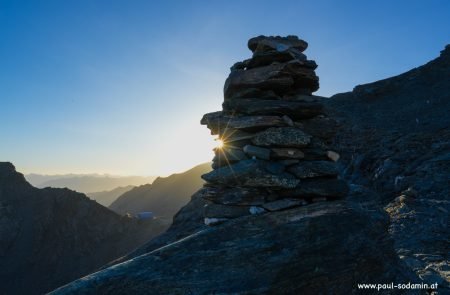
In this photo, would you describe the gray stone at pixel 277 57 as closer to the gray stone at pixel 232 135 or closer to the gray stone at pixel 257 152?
the gray stone at pixel 232 135

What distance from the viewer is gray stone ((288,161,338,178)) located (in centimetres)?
947

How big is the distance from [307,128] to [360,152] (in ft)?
73.2

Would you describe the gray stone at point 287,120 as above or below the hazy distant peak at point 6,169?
below

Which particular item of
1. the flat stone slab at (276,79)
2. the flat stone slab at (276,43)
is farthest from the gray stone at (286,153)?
the flat stone slab at (276,43)

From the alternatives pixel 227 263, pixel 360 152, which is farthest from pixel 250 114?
pixel 360 152

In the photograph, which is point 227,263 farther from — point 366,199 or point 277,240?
point 366,199

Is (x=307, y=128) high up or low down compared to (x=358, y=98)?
down

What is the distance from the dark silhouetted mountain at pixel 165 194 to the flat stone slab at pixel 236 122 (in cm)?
11281

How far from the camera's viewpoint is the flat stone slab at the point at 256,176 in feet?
30.0

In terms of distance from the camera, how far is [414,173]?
21.3 meters

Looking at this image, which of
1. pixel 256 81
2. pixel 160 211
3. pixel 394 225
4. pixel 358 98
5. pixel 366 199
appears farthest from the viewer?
pixel 160 211

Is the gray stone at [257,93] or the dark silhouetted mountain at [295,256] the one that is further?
the gray stone at [257,93]

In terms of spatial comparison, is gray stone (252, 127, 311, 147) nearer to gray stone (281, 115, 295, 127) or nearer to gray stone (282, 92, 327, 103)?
gray stone (281, 115, 295, 127)

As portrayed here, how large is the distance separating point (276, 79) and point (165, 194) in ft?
442
